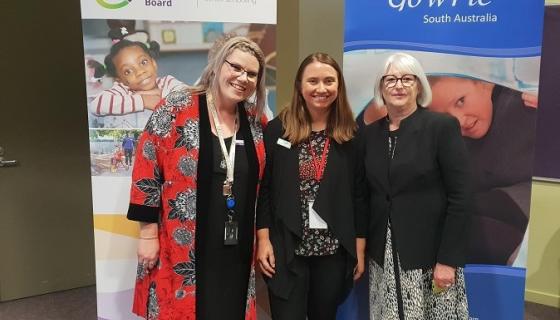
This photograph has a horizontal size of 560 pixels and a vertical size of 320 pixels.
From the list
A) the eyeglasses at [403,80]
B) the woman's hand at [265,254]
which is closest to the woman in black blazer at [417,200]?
the eyeglasses at [403,80]

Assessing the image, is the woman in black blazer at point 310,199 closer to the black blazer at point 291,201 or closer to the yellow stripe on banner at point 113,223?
the black blazer at point 291,201

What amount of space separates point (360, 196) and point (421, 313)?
50 cm

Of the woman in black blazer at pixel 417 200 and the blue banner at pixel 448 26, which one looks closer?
the woman in black blazer at pixel 417 200

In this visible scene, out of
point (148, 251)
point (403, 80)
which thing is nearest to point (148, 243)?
point (148, 251)

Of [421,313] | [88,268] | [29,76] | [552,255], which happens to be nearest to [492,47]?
[421,313]

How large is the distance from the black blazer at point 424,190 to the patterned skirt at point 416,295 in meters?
0.04

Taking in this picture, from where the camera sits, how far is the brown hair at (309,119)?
1.79 meters

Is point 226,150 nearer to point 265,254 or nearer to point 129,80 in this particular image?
point 265,254

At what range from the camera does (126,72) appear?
2166 mm

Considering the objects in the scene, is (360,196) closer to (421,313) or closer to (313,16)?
(421,313)

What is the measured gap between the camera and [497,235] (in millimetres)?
2141

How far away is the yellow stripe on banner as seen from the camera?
7.40ft

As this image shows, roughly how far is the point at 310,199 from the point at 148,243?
2.12 feet

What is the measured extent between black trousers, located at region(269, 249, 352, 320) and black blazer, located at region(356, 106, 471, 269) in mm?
186
